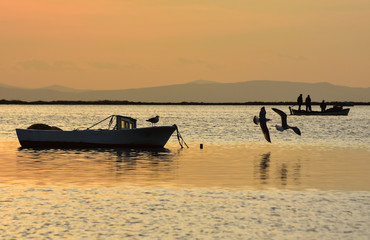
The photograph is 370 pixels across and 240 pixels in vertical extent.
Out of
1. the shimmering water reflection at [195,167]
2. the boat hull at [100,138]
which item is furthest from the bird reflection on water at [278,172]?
the boat hull at [100,138]

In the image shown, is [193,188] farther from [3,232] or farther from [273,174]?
[3,232]

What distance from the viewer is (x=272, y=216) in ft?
64.9

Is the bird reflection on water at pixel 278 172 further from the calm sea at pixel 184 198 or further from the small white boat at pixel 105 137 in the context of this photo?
the small white boat at pixel 105 137

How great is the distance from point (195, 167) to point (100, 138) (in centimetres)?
1533

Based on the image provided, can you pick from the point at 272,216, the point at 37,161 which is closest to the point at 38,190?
the point at 272,216

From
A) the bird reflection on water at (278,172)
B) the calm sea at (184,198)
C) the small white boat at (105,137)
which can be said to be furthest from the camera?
the small white boat at (105,137)

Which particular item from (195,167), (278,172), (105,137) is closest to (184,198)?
(278,172)

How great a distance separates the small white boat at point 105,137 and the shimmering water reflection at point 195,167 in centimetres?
138

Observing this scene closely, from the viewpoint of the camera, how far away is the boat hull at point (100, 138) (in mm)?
49781

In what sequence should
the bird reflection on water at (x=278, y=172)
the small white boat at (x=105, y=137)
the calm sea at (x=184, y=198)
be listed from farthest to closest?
1. the small white boat at (x=105, y=137)
2. the bird reflection on water at (x=278, y=172)
3. the calm sea at (x=184, y=198)

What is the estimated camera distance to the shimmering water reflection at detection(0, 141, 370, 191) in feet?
93.2

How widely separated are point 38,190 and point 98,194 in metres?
2.59

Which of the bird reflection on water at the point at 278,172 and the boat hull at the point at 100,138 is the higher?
the boat hull at the point at 100,138

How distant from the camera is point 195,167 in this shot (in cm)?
3625
